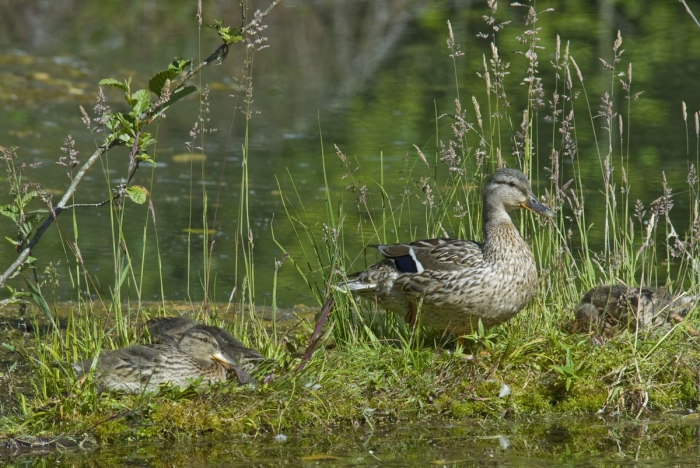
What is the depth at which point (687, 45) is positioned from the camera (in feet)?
64.5

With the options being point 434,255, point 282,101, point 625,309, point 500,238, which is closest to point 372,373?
point 434,255

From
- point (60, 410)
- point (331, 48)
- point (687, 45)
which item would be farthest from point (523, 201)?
point (687, 45)

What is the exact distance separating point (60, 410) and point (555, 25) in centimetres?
1795

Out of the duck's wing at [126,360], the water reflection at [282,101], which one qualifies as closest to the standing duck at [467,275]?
the water reflection at [282,101]

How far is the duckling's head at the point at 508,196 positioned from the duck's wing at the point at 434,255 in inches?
8.3

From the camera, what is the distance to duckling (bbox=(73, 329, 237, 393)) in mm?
4703

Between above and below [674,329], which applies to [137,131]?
above

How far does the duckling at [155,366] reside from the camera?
Result: 185 inches

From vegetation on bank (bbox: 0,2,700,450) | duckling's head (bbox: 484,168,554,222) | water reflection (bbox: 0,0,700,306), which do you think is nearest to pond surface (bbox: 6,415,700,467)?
vegetation on bank (bbox: 0,2,700,450)

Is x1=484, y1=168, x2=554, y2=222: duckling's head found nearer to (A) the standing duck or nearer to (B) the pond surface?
(A) the standing duck

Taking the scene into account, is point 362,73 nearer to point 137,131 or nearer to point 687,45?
point 687,45

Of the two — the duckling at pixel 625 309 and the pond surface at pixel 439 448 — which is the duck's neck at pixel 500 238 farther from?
the pond surface at pixel 439 448

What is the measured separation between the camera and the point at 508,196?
556cm

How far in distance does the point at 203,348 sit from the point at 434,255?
4.44ft
